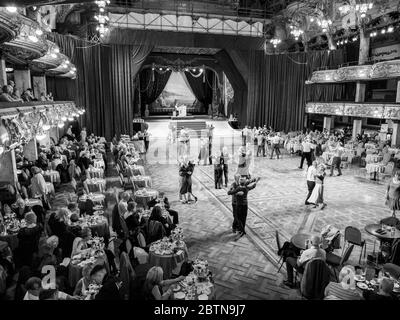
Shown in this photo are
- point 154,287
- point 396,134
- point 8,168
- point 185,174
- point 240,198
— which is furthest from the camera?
point 396,134

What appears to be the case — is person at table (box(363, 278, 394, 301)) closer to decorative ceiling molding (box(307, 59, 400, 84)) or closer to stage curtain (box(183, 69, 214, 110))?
decorative ceiling molding (box(307, 59, 400, 84))

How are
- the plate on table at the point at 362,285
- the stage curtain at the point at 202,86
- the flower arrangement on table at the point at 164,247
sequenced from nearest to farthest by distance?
the plate on table at the point at 362,285, the flower arrangement on table at the point at 164,247, the stage curtain at the point at 202,86

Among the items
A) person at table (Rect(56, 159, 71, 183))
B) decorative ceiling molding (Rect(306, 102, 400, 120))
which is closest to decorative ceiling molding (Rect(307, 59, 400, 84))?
decorative ceiling molding (Rect(306, 102, 400, 120))

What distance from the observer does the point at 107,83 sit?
19031 millimetres

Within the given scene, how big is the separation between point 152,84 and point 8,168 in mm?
18178

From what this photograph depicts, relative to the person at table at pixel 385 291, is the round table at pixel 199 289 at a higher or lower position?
lower

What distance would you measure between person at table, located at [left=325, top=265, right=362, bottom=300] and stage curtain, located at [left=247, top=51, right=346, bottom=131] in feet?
61.3

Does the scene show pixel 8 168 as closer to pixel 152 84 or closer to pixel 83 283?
pixel 83 283

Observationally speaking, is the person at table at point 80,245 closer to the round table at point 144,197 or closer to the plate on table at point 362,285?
the round table at point 144,197

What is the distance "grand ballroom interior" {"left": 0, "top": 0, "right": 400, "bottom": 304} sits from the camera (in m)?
4.65

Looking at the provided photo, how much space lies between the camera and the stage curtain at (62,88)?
56.7ft

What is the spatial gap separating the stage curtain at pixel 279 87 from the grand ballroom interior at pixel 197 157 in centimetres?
10

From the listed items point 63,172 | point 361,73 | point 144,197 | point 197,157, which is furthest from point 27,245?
point 361,73

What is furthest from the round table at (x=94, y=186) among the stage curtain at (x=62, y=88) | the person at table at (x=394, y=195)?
the stage curtain at (x=62, y=88)
